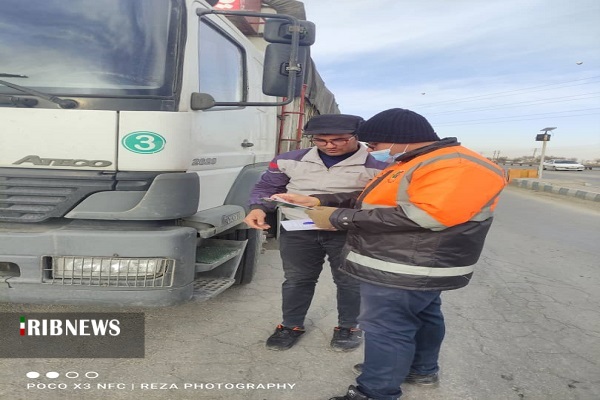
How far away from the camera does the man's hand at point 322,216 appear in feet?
7.79

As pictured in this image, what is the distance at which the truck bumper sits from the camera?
243 cm

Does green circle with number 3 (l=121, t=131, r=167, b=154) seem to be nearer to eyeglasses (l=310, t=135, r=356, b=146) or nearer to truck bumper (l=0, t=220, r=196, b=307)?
truck bumper (l=0, t=220, r=196, b=307)

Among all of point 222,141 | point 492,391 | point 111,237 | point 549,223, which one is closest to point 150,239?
point 111,237

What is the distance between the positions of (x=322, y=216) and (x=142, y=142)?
978 mm

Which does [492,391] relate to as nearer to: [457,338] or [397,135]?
[457,338]

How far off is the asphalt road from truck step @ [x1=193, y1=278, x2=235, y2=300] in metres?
0.41

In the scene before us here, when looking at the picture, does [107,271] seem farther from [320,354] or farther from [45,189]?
[320,354]

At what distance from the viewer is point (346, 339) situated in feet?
10.5

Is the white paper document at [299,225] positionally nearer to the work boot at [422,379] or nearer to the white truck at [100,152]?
the white truck at [100,152]

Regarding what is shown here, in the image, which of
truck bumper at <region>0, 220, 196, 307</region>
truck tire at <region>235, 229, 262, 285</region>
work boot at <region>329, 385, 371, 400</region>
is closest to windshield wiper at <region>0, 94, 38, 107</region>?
truck bumper at <region>0, 220, 196, 307</region>

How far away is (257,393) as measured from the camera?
2.60m

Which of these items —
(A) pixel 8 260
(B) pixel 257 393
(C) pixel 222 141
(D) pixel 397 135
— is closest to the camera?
(D) pixel 397 135

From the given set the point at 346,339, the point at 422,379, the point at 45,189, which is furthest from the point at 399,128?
the point at 45,189

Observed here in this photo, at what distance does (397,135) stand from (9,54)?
2097mm
